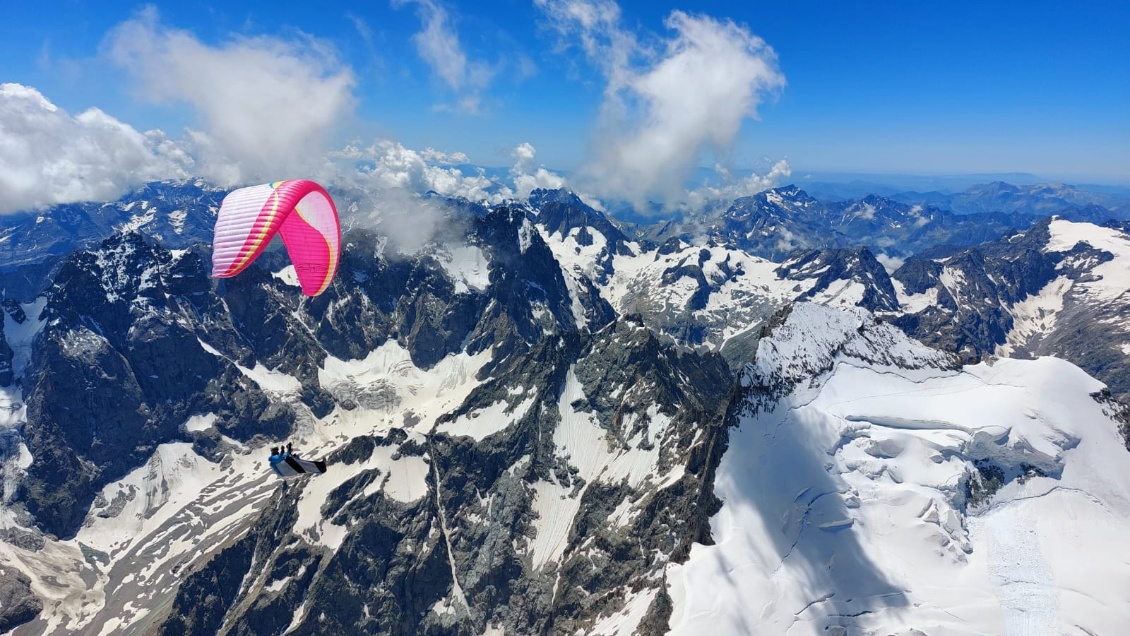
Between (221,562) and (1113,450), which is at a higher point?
(1113,450)

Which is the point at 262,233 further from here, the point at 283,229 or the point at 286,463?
the point at 286,463

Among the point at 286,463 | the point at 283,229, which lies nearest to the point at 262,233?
the point at 283,229

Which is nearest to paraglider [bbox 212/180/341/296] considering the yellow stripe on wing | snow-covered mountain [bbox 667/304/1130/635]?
the yellow stripe on wing

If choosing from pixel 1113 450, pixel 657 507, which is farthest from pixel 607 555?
pixel 1113 450

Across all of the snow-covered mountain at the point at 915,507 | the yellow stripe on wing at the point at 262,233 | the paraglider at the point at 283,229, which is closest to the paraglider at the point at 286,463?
the paraglider at the point at 283,229

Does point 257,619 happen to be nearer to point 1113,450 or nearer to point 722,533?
point 722,533

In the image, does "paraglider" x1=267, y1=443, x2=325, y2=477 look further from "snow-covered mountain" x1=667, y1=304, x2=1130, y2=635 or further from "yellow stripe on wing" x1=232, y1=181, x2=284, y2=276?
"snow-covered mountain" x1=667, y1=304, x2=1130, y2=635

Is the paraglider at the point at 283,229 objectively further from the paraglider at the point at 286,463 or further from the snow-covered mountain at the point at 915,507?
the snow-covered mountain at the point at 915,507

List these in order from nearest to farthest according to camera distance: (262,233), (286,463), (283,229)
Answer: (262,233)
(286,463)
(283,229)
